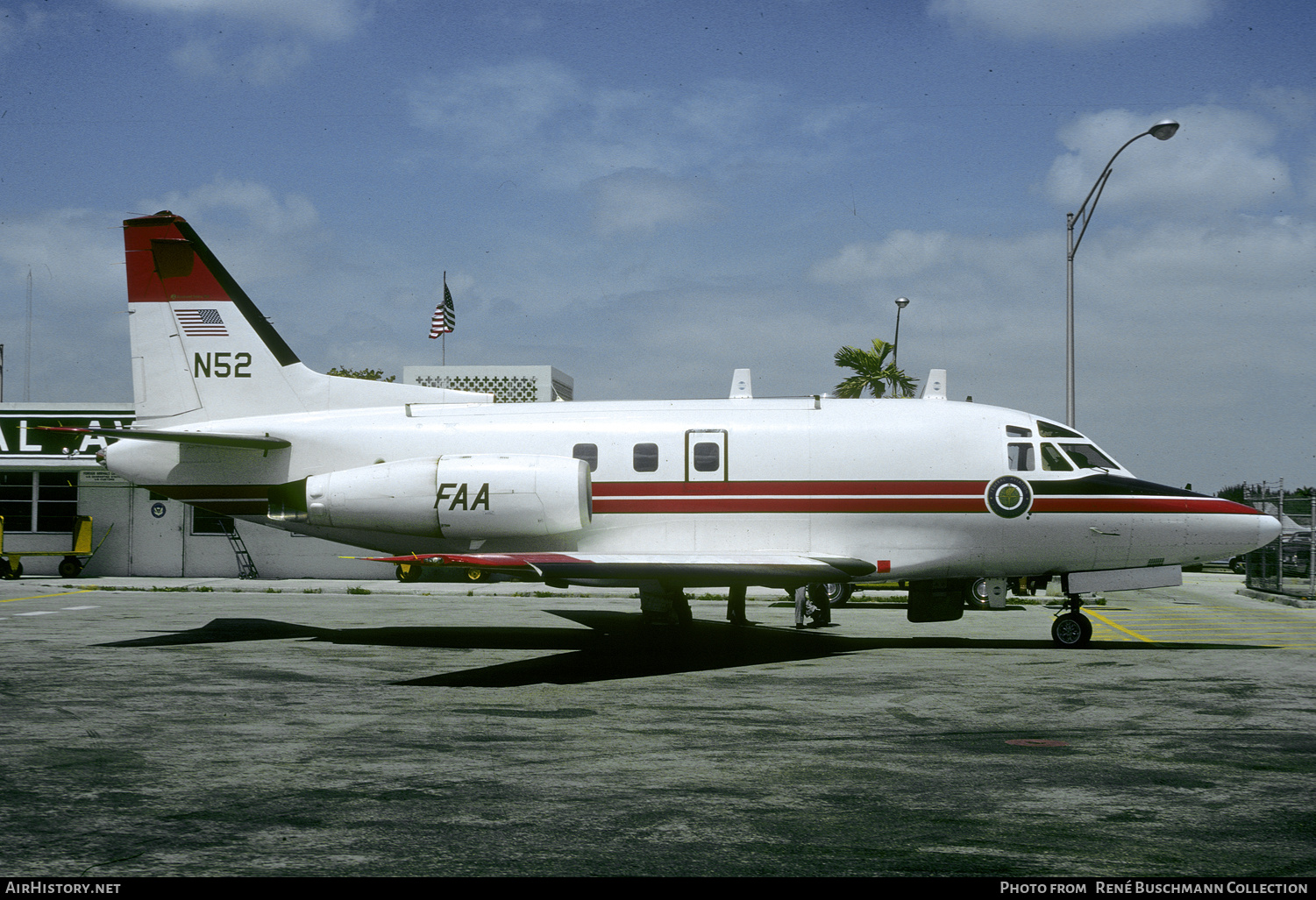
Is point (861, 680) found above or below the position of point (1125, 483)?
below

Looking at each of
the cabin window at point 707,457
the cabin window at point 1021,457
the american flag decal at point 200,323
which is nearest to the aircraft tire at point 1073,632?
the cabin window at point 1021,457

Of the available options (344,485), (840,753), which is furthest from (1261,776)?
(344,485)

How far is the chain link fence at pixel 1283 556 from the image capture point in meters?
25.4

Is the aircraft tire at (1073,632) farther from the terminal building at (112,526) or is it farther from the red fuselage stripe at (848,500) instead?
the terminal building at (112,526)

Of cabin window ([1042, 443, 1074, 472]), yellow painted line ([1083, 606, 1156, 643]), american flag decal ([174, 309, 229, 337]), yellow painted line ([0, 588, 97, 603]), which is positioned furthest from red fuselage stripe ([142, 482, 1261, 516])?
yellow painted line ([0, 588, 97, 603])

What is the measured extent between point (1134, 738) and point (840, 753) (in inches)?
101

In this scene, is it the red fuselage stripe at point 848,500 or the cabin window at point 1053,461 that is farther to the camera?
the cabin window at point 1053,461

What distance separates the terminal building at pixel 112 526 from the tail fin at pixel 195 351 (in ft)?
52.3

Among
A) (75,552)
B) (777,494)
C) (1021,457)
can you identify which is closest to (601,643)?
(777,494)

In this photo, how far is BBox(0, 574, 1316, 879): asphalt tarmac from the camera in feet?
17.3

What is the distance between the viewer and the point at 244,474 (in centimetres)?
1591

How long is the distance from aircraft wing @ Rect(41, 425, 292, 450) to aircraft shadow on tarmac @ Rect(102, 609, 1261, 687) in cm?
292
